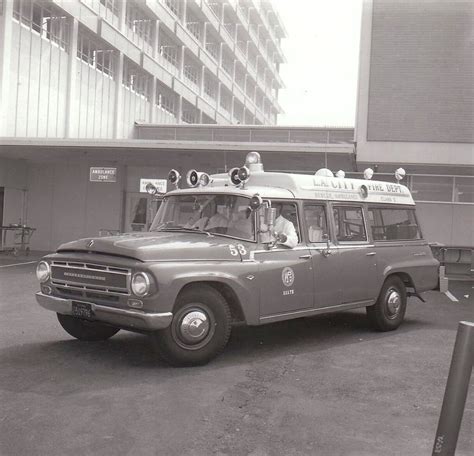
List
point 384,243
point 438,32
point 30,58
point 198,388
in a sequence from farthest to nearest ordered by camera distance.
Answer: point 30,58 → point 438,32 → point 384,243 → point 198,388

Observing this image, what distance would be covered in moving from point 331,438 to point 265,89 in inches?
2479

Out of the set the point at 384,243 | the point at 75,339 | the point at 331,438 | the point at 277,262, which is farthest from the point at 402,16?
the point at 331,438

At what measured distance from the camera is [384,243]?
318 inches

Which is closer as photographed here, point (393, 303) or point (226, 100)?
point (393, 303)

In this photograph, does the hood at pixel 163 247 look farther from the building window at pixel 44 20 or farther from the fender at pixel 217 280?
the building window at pixel 44 20

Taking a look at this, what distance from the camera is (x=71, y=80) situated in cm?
2334

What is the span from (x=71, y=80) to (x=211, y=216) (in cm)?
1898

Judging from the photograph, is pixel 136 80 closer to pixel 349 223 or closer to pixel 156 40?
pixel 156 40

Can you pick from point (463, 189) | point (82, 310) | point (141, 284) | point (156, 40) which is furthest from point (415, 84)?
point (156, 40)

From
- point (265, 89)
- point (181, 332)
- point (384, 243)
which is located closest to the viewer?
point (181, 332)

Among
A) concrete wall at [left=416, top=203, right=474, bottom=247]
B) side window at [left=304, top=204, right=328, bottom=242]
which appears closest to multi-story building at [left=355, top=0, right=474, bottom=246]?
concrete wall at [left=416, top=203, right=474, bottom=247]

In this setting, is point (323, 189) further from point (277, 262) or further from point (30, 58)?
point (30, 58)

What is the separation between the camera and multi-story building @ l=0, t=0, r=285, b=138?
66.7 feet

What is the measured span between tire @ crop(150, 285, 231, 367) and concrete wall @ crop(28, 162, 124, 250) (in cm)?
1653
